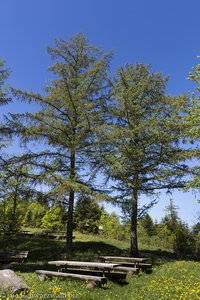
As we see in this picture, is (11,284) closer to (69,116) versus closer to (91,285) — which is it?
(91,285)

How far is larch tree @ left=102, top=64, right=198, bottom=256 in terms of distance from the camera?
17891 millimetres

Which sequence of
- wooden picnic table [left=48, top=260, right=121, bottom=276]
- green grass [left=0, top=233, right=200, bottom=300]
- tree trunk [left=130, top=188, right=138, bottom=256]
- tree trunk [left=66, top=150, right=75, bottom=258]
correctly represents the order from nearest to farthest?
green grass [left=0, top=233, right=200, bottom=300] → wooden picnic table [left=48, top=260, right=121, bottom=276] → tree trunk [left=66, top=150, right=75, bottom=258] → tree trunk [left=130, top=188, right=138, bottom=256]

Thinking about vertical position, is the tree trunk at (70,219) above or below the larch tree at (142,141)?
below

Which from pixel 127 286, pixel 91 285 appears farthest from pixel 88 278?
pixel 127 286

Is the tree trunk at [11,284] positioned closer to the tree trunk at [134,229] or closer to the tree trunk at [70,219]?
the tree trunk at [70,219]

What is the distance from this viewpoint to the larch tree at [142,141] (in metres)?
17.9

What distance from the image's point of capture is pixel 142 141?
18781mm

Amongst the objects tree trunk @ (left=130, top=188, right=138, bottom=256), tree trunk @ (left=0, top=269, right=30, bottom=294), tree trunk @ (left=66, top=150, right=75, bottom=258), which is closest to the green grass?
tree trunk @ (left=0, top=269, right=30, bottom=294)

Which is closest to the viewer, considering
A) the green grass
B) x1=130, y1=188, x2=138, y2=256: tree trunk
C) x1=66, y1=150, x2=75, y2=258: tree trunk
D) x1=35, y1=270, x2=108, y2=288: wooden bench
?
the green grass

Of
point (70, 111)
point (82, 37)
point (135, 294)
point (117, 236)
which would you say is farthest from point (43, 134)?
point (117, 236)

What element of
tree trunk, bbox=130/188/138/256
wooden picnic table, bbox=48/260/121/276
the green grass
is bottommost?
the green grass

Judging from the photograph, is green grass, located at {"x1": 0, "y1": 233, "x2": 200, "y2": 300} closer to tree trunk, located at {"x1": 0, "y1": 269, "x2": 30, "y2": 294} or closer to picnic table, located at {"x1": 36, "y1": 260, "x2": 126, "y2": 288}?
picnic table, located at {"x1": 36, "y1": 260, "x2": 126, "y2": 288}

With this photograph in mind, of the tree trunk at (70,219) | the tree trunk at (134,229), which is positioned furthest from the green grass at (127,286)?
the tree trunk at (134,229)

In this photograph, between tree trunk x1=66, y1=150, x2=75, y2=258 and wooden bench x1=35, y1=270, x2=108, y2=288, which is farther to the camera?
tree trunk x1=66, y1=150, x2=75, y2=258
